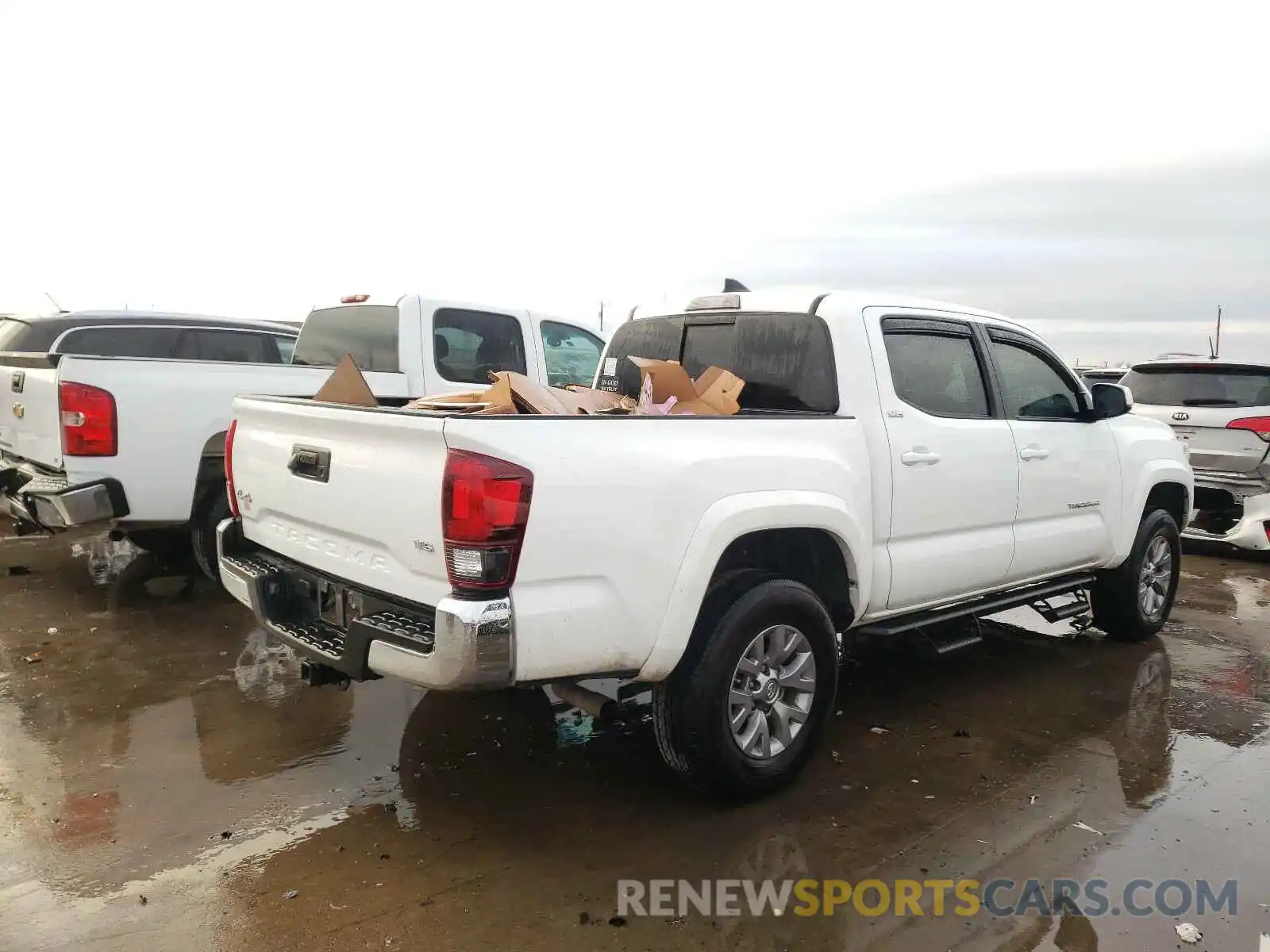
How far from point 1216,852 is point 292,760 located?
11.5ft

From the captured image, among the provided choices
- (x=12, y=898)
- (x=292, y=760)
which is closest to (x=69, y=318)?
(x=292, y=760)

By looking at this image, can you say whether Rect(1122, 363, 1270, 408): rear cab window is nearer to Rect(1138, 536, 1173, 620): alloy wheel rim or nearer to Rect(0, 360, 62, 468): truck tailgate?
Rect(1138, 536, 1173, 620): alloy wheel rim

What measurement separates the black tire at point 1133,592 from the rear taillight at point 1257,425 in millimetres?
2370

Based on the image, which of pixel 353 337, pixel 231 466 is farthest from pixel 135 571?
pixel 231 466

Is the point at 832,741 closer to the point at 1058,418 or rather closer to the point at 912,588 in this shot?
the point at 912,588

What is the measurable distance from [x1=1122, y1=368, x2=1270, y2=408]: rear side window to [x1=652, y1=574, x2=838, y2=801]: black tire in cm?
620

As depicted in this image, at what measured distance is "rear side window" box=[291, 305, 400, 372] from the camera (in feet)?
22.4

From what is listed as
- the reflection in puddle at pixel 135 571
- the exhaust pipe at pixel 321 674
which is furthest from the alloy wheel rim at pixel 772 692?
the reflection in puddle at pixel 135 571

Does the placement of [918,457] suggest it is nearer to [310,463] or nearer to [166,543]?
[310,463]

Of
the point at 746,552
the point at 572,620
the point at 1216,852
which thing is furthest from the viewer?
the point at 746,552

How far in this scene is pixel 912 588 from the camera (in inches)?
163

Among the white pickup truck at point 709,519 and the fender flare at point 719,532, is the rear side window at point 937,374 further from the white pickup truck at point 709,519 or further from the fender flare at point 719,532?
the fender flare at point 719,532

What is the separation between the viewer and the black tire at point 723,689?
10.8 ft

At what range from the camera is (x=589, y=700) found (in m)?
3.28
